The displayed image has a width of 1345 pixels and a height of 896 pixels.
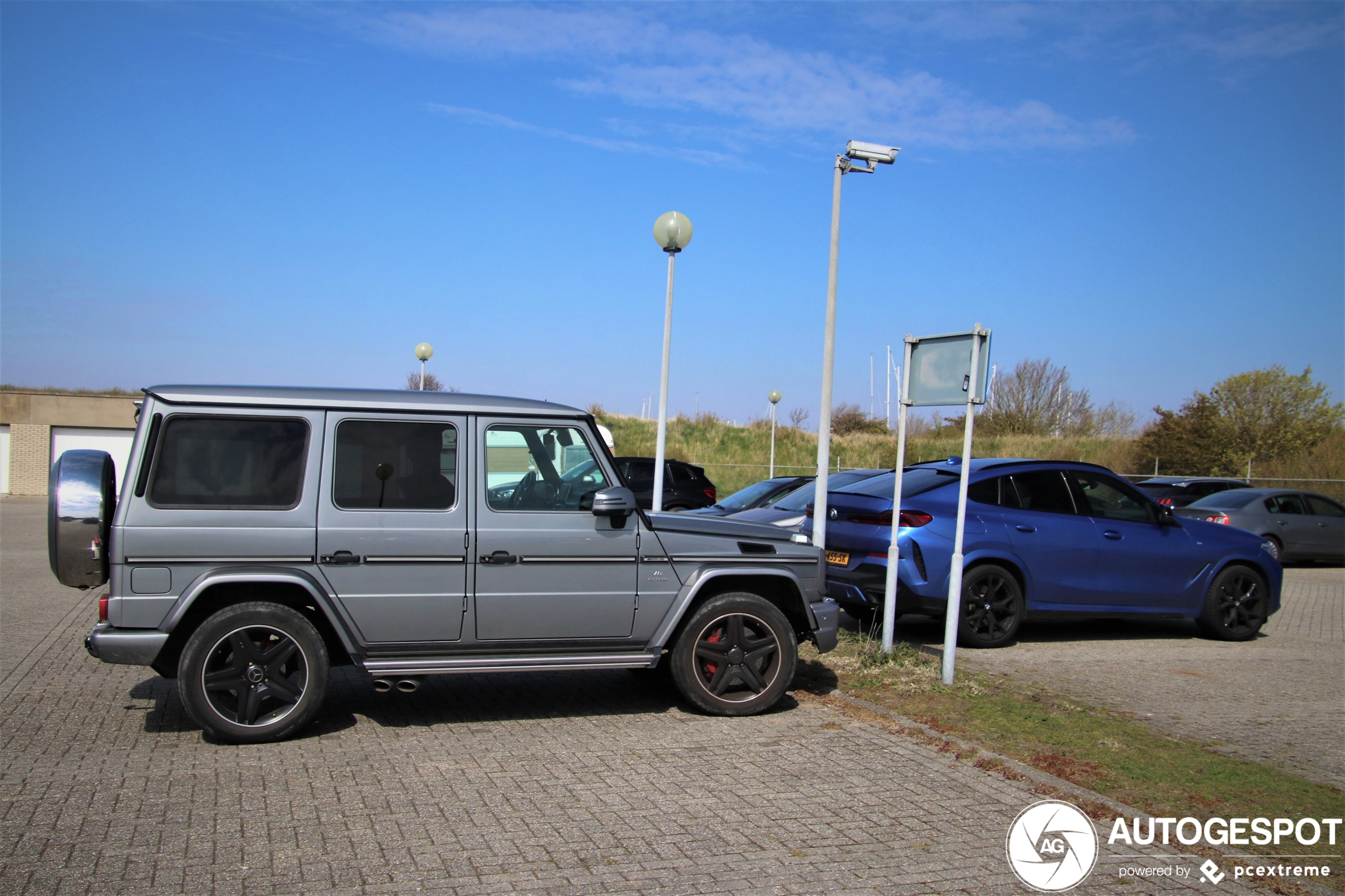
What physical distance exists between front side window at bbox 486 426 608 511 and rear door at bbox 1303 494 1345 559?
1758 cm

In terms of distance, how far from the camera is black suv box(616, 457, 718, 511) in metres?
22.5

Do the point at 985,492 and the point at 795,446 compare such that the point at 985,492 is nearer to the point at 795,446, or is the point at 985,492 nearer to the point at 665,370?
the point at 665,370

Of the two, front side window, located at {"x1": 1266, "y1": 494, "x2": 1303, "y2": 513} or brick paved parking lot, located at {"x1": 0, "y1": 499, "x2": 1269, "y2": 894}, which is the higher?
front side window, located at {"x1": 1266, "y1": 494, "x2": 1303, "y2": 513}

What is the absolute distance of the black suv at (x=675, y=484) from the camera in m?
22.5

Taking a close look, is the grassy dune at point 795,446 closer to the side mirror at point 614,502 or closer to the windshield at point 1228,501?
the windshield at point 1228,501

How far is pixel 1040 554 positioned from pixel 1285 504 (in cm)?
1252

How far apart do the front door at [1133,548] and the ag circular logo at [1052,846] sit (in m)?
5.06

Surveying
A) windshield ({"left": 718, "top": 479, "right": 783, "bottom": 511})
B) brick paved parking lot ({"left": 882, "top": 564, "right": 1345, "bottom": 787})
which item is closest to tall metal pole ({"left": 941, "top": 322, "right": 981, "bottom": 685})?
brick paved parking lot ({"left": 882, "top": 564, "right": 1345, "bottom": 787})

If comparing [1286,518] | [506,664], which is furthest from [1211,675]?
[1286,518]

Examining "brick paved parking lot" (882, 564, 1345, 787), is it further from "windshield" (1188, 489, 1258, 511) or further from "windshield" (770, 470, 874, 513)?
"windshield" (1188, 489, 1258, 511)


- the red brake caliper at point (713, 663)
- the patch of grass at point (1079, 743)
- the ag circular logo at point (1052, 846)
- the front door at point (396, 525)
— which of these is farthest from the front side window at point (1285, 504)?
the front door at point (396, 525)

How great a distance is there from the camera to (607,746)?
580cm

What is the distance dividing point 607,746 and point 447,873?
191cm

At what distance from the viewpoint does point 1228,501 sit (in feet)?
61.9
